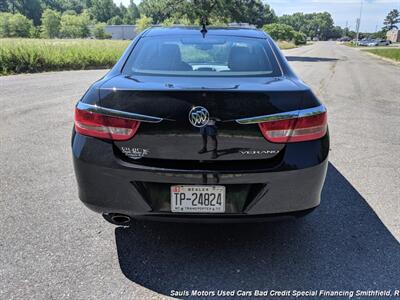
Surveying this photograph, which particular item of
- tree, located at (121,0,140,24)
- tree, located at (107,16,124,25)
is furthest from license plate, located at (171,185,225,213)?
tree, located at (121,0,140,24)

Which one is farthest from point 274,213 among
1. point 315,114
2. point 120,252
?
point 120,252

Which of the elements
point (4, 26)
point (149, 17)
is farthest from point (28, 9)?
point (149, 17)

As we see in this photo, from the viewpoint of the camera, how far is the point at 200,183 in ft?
7.49

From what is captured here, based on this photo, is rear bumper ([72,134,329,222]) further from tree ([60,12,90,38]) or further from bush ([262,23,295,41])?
tree ([60,12,90,38])

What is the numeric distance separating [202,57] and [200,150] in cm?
141

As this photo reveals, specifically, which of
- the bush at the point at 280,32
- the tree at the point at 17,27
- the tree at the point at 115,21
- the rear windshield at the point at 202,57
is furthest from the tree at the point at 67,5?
the rear windshield at the point at 202,57

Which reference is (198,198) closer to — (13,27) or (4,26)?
(13,27)

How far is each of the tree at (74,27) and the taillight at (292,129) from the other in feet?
395

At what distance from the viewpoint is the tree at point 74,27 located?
11188cm

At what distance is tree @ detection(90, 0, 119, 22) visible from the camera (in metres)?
165

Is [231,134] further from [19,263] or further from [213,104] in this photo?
[19,263]

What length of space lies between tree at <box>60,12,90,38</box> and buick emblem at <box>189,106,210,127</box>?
120m

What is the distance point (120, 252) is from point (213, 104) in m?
1.28

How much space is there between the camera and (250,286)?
2.39 meters
